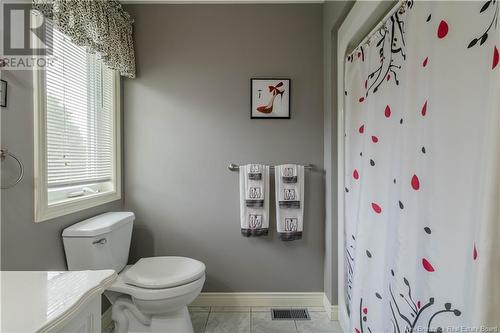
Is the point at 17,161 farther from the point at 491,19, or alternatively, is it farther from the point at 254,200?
the point at 491,19

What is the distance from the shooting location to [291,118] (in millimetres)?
2053

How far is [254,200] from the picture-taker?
1956 mm

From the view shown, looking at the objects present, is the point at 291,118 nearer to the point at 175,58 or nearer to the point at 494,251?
the point at 175,58

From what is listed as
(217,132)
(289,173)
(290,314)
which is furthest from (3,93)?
(290,314)

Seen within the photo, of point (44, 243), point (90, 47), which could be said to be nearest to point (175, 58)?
point (90, 47)

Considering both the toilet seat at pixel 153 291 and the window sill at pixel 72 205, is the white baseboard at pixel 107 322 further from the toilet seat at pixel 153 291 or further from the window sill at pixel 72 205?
the window sill at pixel 72 205

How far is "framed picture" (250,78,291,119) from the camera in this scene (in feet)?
6.65

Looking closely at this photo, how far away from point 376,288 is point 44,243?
160 centimetres

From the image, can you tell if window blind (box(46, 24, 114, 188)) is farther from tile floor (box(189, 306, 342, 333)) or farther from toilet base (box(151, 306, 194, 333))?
tile floor (box(189, 306, 342, 333))

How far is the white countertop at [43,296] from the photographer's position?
553 millimetres

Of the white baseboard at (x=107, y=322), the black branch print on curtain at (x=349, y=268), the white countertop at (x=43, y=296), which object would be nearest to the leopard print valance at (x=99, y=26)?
the white countertop at (x=43, y=296)

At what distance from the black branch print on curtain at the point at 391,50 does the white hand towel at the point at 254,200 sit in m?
0.96

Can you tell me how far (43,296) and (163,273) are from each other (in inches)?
38.8

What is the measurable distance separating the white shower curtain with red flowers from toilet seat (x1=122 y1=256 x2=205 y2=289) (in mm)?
904
